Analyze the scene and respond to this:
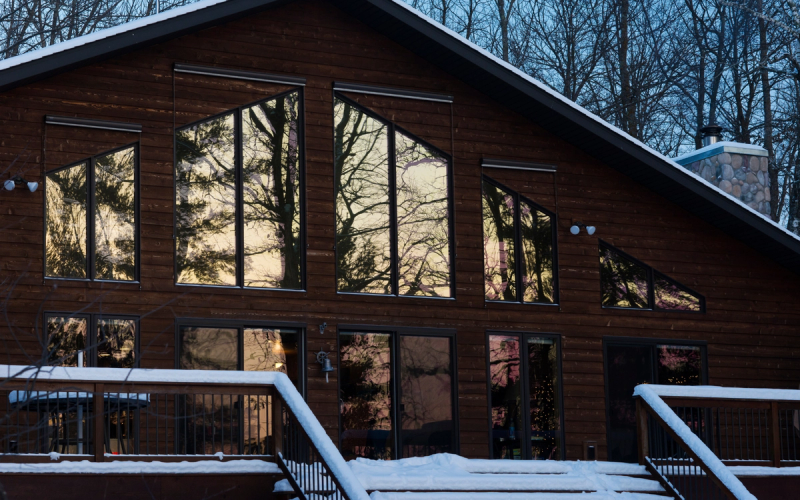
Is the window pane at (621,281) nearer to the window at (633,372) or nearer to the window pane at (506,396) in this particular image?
the window at (633,372)

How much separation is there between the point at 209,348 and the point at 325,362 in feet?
4.15

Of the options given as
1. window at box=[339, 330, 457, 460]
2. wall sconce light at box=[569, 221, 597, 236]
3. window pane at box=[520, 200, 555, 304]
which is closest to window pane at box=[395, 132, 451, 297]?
window at box=[339, 330, 457, 460]

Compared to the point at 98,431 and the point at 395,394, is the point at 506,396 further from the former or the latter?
the point at 98,431

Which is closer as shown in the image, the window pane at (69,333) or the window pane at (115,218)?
the window pane at (69,333)

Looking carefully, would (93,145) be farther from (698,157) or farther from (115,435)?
(698,157)

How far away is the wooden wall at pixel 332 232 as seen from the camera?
1078 cm

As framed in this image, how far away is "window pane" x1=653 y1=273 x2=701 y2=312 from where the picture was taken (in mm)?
13492

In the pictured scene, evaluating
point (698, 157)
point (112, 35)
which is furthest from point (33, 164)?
point (698, 157)

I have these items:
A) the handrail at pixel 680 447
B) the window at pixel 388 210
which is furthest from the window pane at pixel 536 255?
the handrail at pixel 680 447

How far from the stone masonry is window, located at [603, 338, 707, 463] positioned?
9.07ft

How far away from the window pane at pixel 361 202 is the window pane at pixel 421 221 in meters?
0.18

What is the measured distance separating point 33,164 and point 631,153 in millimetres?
6812

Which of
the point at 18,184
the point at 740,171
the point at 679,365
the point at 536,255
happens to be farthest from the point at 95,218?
the point at 740,171

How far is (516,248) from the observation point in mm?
12922
